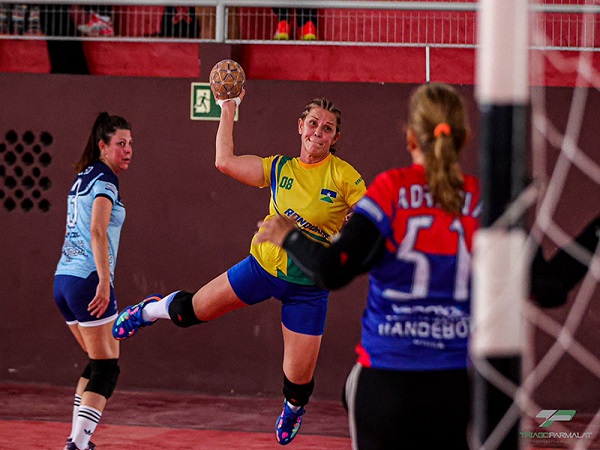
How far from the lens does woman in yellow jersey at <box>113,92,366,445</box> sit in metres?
4.70

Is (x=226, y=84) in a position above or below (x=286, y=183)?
above

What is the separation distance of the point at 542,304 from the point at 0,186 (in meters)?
6.27

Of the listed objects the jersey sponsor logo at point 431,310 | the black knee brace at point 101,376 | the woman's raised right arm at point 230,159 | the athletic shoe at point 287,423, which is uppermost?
the woman's raised right arm at point 230,159

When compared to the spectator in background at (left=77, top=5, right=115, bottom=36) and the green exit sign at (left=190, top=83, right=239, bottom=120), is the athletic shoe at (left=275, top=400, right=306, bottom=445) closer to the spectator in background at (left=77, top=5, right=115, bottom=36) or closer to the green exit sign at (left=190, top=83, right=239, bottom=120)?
the green exit sign at (left=190, top=83, right=239, bottom=120)

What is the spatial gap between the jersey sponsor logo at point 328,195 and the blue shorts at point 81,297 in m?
1.32

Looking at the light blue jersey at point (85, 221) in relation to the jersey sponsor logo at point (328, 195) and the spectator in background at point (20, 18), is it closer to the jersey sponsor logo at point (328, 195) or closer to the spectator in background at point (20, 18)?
the jersey sponsor logo at point (328, 195)

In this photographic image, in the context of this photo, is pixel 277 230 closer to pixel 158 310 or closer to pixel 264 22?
pixel 158 310

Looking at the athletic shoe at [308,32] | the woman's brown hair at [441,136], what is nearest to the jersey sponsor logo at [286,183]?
the woman's brown hair at [441,136]

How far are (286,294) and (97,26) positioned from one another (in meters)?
4.34

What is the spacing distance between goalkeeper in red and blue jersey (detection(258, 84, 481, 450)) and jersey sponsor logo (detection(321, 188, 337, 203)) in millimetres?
2137

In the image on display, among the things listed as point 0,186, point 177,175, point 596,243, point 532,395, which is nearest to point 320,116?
point 596,243

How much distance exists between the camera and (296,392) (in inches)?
194

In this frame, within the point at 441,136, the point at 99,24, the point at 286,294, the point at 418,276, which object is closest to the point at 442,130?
the point at 441,136

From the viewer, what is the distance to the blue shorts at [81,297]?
16.0ft
